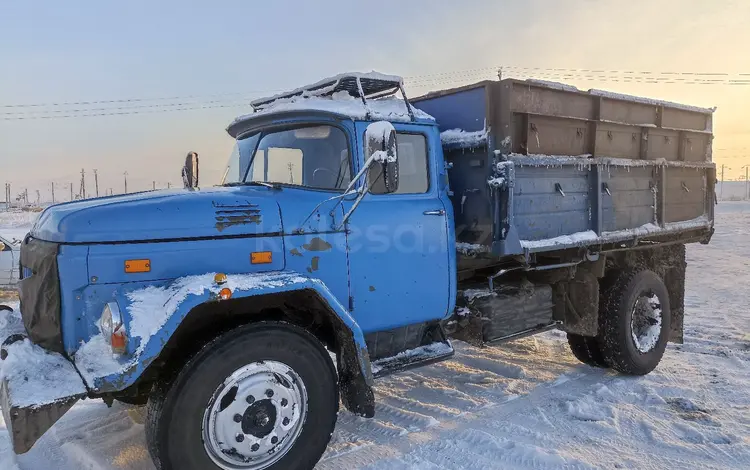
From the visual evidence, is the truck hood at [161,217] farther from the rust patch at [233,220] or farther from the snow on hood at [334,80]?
the snow on hood at [334,80]

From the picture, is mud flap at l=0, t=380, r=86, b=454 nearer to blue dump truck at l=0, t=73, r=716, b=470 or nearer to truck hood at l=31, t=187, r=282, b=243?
blue dump truck at l=0, t=73, r=716, b=470

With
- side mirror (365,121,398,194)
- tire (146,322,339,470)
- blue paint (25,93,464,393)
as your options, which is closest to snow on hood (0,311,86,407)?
blue paint (25,93,464,393)

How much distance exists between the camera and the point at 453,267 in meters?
4.61

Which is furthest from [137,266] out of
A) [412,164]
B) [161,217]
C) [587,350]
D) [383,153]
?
[587,350]

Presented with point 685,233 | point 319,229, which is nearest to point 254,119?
point 319,229

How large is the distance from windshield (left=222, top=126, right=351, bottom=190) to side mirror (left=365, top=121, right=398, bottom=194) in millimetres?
297

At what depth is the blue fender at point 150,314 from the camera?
2.94m

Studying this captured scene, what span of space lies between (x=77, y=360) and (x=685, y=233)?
6.68 m

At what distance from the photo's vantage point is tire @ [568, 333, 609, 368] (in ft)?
19.8

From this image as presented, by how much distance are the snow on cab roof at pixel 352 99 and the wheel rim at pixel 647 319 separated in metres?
3.60

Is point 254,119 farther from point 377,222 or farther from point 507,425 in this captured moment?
point 507,425

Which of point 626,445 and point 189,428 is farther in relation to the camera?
point 626,445

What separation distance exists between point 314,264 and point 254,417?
3.50 feet

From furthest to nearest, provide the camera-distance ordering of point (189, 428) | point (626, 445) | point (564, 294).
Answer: point (564, 294)
point (626, 445)
point (189, 428)
